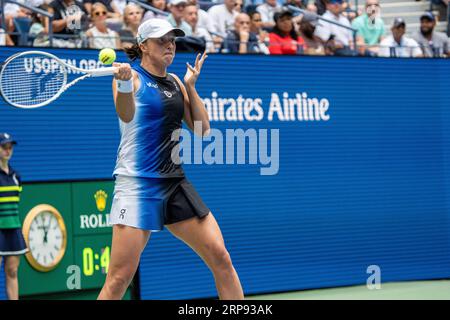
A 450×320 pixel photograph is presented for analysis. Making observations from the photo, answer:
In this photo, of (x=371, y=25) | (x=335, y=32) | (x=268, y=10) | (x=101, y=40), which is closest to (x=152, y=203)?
(x=101, y=40)

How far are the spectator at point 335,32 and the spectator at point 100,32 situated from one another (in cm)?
283

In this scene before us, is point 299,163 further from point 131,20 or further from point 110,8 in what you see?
point 110,8

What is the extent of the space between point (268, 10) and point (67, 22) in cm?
355

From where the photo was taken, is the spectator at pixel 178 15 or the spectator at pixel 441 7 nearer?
the spectator at pixel 178 15

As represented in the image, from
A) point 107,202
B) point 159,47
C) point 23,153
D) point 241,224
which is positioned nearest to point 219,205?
point 241,224


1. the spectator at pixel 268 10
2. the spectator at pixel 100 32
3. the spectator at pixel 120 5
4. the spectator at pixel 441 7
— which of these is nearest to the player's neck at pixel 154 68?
the spectator at pixel 100 32

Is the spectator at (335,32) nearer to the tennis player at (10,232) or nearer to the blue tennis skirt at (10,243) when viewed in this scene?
the tennis player at (10,232)

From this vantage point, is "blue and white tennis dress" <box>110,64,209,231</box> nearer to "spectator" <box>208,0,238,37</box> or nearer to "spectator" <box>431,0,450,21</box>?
"spectator" <box>208,0,238,37</box>

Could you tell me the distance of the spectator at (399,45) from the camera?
1198 centimetres

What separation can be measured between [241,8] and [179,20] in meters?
1.42

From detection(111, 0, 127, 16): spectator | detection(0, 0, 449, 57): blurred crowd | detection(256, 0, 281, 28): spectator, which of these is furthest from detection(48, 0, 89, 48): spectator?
detection(256, 0, 281, 28): spectator

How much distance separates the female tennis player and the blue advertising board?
351 centimetres

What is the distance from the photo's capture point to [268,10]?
12688mm
